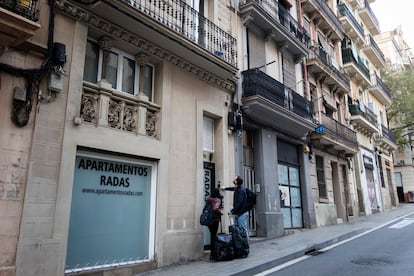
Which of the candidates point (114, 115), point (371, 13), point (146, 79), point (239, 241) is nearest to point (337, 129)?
point (239, 241)

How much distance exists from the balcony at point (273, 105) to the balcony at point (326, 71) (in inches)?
138

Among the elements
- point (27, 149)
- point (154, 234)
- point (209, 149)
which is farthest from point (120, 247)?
point (209, 149)

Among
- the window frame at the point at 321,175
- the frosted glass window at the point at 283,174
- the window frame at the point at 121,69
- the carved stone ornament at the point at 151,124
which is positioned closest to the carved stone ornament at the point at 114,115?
the window frame at the point at 121,69

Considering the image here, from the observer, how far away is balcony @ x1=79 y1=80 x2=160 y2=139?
22.5 ft

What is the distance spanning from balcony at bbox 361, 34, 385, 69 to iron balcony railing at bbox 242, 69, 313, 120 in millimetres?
16125

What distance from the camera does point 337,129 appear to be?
17.7 m

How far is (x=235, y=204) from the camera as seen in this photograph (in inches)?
330

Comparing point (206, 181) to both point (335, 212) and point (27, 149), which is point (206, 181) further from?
point (335, 212)

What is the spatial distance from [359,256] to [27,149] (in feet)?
24.3

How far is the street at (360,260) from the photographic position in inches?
254

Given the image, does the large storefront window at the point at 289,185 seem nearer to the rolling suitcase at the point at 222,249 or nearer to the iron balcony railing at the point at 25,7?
the rolling suitcase at the point at 222,249

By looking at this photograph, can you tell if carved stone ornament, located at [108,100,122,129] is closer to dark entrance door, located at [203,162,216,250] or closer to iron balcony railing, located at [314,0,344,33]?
dark entrance door, located at [203,162,216,250]

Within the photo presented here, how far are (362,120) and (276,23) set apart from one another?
11.5m

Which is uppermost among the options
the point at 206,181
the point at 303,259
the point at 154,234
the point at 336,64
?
the point at 336,64
